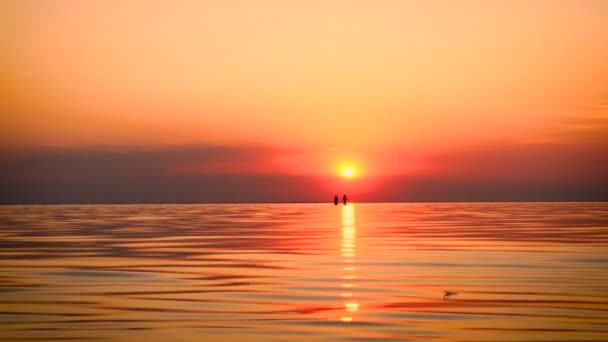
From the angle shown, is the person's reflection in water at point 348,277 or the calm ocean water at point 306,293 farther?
the person's reflection in water at point 348,277

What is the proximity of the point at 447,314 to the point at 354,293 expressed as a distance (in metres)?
3.52

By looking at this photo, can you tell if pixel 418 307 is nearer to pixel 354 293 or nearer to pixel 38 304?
pixel 354 293

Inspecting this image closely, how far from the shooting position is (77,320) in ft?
50.1

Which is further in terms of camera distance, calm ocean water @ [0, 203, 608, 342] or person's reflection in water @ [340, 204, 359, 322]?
person's reflection in water @ [340, 204, 359, 322]

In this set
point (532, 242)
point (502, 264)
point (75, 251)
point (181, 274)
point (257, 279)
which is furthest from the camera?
point (532, 242)

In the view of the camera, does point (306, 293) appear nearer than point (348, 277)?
Yes

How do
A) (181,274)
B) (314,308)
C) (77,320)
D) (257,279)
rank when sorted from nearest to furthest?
(77,320)
(314,308)
(257,279)
(181,274)

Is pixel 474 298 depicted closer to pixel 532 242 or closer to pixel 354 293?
pixel 354 293

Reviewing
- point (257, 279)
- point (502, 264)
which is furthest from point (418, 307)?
point (502, 264)

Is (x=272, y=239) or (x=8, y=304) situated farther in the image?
(x=272, y=239)

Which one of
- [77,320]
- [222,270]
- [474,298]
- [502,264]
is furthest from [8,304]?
[502,264]

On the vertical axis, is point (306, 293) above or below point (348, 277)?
below

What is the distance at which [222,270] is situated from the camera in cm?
2462

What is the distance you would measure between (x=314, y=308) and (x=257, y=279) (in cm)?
553
